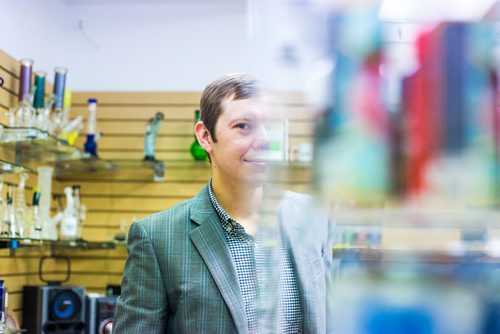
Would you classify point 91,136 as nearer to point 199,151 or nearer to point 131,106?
point 131,106

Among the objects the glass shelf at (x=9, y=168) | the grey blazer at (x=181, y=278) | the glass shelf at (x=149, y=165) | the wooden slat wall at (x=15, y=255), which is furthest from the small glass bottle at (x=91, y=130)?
the grey blazer at (x=181, y=278)

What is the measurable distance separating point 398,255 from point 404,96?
20 centimetres

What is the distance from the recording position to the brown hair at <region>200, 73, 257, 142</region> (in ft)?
6.06

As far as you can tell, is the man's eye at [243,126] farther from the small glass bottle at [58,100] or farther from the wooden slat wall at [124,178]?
the wooden slat wall at [124,178]

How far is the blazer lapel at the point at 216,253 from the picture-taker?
1745 mm

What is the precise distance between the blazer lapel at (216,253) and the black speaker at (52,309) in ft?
10.4

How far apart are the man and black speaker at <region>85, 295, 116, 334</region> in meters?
3.11

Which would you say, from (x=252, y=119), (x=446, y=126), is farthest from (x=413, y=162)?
(x=252, y=119)

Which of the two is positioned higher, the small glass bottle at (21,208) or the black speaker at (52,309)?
the small glass bottle at (21,208)

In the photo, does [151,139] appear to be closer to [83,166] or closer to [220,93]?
[83,166]

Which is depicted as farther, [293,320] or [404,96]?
[293,320]

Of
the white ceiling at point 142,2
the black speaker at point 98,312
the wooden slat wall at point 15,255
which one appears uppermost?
the white ceiling at point 142,2

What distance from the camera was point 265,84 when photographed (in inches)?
44.3

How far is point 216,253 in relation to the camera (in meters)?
1.83
